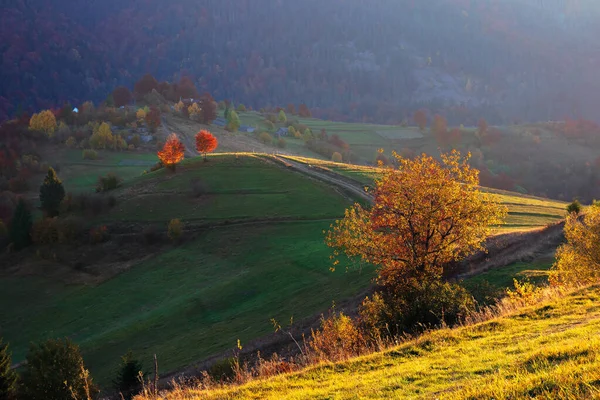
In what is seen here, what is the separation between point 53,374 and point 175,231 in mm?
39994

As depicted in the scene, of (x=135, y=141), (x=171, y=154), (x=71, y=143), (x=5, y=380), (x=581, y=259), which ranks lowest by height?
(x=5, y=380)

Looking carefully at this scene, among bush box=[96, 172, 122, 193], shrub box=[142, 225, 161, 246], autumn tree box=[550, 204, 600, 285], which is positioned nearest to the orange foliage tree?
autumn tree box=[550, 204, 600, 285]

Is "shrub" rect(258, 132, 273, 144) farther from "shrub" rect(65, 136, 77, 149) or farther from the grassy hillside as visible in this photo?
the grassy hillside

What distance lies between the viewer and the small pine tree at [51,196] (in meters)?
84.6

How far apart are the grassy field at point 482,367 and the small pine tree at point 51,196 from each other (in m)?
82.0

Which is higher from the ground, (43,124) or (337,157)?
(43,124)

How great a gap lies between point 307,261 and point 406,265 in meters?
26.3

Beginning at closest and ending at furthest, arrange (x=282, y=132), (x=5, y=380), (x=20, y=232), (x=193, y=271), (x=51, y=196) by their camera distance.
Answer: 1. (x=5, y=380)
2. (x=193, y=271)
3. (x=20, y=232)
4. (x=51, y=196)
5. (x=282, y=132)

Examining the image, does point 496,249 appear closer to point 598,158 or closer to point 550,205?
point 550,205

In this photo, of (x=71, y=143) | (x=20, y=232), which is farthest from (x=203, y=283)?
(x=71, y=143)

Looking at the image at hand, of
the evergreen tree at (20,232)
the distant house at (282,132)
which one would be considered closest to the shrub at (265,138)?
the distant house at (282,132)

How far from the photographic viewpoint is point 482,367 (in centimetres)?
1202

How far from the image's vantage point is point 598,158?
15425cm

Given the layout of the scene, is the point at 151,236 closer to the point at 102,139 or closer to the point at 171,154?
the point at 171,154
